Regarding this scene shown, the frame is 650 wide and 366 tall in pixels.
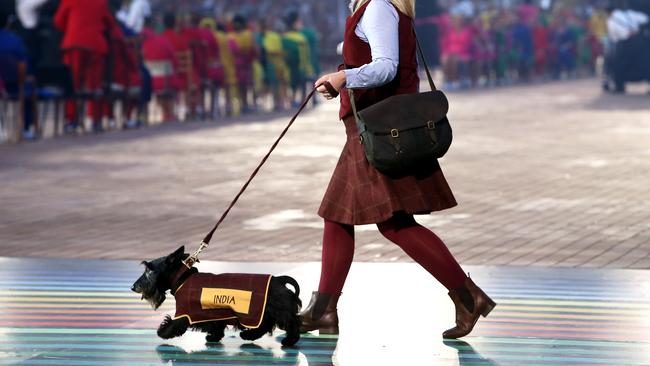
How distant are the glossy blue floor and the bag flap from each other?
2.98ft

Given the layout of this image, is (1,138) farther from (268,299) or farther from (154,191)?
(268,299)

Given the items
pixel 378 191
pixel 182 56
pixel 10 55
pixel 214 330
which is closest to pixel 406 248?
pixel 378 191

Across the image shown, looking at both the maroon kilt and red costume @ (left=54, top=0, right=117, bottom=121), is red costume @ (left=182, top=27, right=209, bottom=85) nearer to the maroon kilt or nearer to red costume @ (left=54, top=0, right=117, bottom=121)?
red costume @ (left=54, top=0, right=117, bottom=121)

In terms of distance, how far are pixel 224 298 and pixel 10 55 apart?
13.4 meters

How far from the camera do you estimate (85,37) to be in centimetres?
2091

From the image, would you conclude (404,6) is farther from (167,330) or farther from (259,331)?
(167,330)

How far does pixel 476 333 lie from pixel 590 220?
4.39m

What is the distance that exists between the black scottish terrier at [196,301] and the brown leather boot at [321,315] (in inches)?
10.2

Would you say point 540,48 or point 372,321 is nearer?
point 372,321

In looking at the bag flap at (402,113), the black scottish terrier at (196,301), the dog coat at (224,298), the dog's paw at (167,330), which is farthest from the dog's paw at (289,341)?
the bag flap at (402,113)

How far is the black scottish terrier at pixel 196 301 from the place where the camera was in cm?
618

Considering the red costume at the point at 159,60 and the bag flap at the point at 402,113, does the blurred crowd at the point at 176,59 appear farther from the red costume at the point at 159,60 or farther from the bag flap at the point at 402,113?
the bag flap at the point at 402,113

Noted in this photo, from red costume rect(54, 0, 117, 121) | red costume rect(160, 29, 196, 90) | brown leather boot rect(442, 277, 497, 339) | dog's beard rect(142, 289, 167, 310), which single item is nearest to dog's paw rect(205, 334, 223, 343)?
dog's beard rect(142, 289, 167, 310)

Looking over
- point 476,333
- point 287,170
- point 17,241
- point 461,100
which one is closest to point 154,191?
point 287,170
